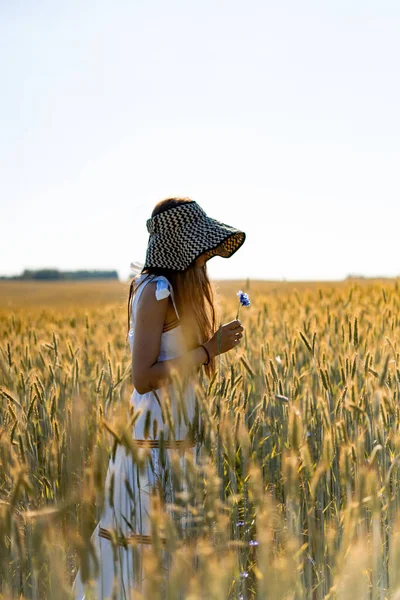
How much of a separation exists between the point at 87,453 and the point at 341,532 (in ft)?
4.02

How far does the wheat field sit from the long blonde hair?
14 centimetres

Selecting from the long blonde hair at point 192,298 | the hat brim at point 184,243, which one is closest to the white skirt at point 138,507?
the long blonde hair at point 192,298

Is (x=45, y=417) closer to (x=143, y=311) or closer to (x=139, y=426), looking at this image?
(x=139, y=426)

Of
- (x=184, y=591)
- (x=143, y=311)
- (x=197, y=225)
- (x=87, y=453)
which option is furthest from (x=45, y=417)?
(x=184, y=591)

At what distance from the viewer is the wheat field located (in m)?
1.02

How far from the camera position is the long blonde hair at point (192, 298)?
5.99 ft

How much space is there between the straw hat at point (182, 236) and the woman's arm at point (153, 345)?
0.10m

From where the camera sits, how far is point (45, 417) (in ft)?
7.59

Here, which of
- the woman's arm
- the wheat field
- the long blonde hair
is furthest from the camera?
the long blonde hair

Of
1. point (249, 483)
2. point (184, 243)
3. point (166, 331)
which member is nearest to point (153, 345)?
point (166, 331)

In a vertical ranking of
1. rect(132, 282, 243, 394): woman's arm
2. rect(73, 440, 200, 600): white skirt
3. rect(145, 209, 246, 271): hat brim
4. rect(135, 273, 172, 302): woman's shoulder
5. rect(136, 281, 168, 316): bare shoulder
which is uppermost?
rect(145, 209, 246, 271): hat brim

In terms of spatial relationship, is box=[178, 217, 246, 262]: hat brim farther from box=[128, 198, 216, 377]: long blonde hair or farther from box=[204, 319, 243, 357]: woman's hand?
box=[204, 319, 243, 357]: woman's hand

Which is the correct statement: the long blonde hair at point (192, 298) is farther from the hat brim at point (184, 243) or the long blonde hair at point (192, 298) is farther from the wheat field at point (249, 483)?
the wheat field at point (249, 483)

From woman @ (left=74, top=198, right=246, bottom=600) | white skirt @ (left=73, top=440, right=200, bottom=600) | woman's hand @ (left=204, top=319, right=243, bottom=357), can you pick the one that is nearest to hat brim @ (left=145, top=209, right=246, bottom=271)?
woman @ (left=74, top=198, right=246, bottom=600)
